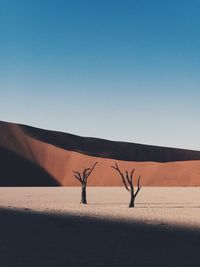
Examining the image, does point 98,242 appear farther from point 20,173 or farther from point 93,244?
point 20,173

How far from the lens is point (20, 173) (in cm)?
9056

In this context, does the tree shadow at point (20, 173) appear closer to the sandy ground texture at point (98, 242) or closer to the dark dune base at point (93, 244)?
the sandy ground texture at point (98, 242)

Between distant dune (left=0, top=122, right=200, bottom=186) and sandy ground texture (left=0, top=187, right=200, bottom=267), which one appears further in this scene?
distant dune (left=0, top=122, right=200, bottom=186)

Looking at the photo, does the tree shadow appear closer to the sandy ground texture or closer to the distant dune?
the distant dune

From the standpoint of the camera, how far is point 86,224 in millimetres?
20359

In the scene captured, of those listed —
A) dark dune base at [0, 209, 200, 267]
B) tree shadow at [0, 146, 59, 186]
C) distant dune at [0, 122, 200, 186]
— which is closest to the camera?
dark dune base at [0, 209, 200, 267]

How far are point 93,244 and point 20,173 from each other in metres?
77.4

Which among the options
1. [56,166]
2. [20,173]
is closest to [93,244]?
[20,173]

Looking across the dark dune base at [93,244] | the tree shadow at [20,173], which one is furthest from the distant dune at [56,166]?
the dark dune base at [93,244]

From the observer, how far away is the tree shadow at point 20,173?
86.6 m

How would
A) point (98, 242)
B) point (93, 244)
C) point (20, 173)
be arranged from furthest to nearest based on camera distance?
point (20, 173) < point (98, 242) < point (93, 244)

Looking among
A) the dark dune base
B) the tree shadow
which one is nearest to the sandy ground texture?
the dark dune base

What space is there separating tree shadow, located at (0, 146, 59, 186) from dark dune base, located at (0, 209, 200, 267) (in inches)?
2557

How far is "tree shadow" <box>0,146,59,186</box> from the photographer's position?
8662 centimetres
